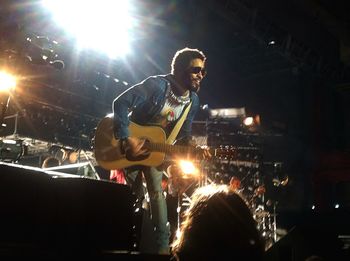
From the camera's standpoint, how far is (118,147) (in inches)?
176

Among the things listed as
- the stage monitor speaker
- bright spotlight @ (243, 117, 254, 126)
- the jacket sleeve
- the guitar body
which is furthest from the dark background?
the stage monitor speaker

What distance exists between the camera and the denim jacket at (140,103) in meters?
4.40

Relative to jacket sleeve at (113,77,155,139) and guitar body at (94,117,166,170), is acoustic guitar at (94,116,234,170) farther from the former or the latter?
jacket sleeve at (113,77,155,139)

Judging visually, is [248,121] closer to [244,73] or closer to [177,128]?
[244,73]

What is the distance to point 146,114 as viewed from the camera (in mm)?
4648

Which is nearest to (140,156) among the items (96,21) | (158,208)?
(158,208)

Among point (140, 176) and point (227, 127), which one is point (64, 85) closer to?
point (227, 127)

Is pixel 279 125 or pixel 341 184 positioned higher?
pixel 279 125

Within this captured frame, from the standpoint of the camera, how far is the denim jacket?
4402 millimetres

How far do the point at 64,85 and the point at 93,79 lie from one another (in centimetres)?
89

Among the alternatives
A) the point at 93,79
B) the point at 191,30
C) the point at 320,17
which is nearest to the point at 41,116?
the point at 93,79

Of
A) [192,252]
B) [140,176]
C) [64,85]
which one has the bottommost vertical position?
[192,252]

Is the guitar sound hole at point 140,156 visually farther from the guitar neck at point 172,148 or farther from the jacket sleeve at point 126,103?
the jacket sleeve at point 126,103

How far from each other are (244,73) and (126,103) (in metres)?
11.9
